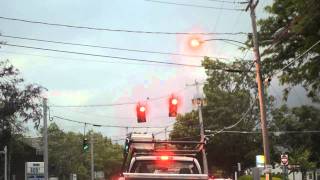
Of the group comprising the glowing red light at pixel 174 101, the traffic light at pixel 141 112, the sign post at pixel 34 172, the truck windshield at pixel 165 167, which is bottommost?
the truck windshield at pixel 165 167

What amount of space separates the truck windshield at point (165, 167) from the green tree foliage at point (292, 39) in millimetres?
13314

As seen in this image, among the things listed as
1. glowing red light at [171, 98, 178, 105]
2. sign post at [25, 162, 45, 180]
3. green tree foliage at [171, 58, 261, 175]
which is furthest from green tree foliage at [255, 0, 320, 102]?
green tree foliage at [171, 58, 261, 175]

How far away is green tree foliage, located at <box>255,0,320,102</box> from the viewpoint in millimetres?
27156

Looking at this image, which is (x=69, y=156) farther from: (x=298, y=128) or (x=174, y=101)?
(x=174, y=101)

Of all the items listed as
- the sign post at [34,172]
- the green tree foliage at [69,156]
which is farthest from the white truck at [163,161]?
the green tree foliage at [69,156]

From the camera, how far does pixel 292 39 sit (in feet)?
99.6

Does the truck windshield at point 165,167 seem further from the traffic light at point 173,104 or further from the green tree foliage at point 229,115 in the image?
the green tree foliage at point 229,115

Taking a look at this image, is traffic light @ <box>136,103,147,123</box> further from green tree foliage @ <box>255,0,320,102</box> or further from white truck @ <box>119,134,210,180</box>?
white truck @ <box>119,134,210,180</box>

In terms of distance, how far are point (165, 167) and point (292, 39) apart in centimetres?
1677

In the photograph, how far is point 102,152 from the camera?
13800 cm

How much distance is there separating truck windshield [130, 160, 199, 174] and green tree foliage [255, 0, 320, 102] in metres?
13.3

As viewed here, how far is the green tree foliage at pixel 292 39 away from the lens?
89.1 ft

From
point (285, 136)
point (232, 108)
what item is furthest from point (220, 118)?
point (285, 136)

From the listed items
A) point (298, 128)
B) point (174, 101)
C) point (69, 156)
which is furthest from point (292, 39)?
point (69, 156)
